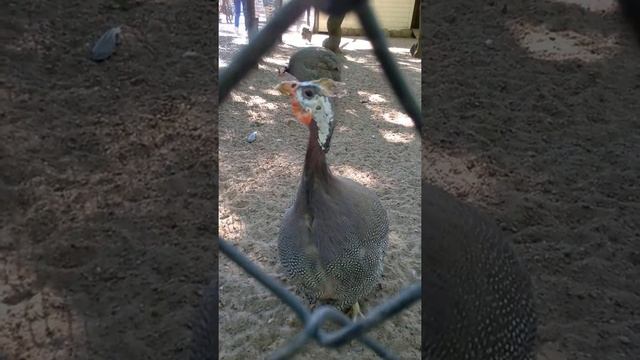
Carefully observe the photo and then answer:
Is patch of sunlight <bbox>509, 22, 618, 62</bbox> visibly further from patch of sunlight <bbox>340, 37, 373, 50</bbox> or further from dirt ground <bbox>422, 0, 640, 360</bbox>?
patch of sunlight <bbox>340, 37, 373, 50</bbox>

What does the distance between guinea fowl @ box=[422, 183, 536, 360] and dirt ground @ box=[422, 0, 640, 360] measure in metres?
0.02

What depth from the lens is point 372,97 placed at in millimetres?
846

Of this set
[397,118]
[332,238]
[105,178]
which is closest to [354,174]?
[332,238]

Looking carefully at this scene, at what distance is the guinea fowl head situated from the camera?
2.72ft

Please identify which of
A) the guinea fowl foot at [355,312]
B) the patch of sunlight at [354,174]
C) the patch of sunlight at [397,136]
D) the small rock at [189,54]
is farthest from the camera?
Answer: the patch of sunlight at [354,174]

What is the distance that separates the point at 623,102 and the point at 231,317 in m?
0.71

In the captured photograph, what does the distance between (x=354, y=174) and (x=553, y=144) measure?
1.37 ft

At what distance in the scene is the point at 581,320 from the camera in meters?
0.85

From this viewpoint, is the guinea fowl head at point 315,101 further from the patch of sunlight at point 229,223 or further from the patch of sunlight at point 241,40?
the patch of sunlight at point 229,223

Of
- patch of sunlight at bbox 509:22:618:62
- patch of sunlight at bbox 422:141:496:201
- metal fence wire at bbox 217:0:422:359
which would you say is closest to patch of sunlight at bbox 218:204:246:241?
metal fence wire at bbox 217:0:422:359

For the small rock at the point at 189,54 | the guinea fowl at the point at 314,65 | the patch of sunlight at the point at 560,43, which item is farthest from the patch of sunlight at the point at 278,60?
the patch of sunlight at the point at 560,43

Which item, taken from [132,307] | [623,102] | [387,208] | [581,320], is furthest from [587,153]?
[132,307]

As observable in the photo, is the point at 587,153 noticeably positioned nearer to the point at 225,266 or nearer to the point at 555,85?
the point at 555,85

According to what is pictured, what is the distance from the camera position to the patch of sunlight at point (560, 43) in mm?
776
